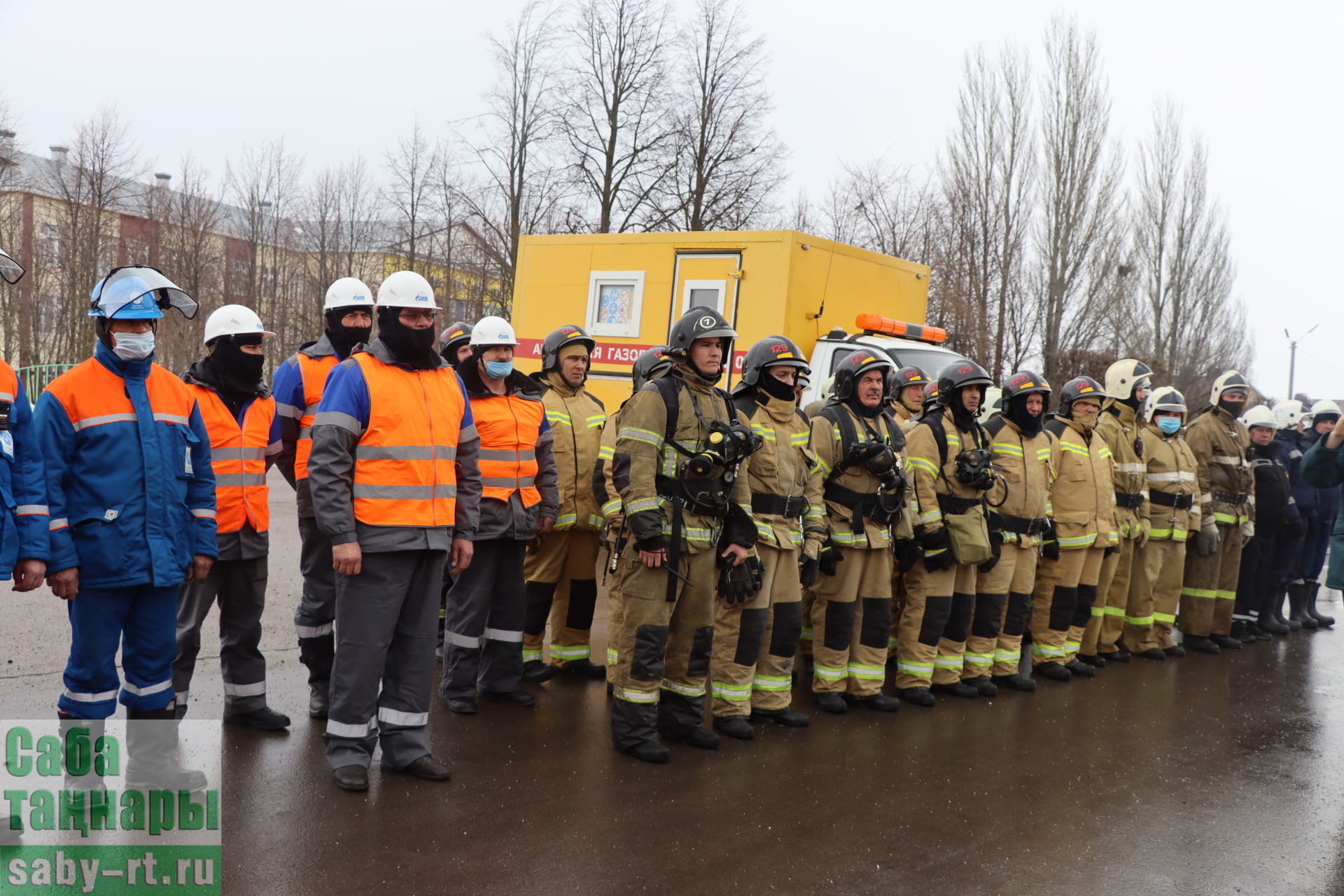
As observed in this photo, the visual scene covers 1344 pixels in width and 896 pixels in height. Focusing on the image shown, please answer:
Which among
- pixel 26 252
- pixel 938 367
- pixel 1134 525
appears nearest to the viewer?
pixel 1134 525

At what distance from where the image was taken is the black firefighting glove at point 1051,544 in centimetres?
801

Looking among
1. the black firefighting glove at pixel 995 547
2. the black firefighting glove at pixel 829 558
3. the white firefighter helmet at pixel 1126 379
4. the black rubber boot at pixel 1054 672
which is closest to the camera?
the black firefighting glove at pixel 829 558

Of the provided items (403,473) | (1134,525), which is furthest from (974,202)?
(403,473)

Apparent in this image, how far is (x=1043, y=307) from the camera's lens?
24.5 metres

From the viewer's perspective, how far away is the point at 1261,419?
10.7 m

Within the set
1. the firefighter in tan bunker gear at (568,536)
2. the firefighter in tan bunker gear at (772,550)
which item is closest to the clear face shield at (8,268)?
the firefighter in tan bunker gear at (568,536)

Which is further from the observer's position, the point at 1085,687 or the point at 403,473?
the point at 1085,687

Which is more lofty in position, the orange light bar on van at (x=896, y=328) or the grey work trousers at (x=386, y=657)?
the orange light bar on van at (x=896, y=328)

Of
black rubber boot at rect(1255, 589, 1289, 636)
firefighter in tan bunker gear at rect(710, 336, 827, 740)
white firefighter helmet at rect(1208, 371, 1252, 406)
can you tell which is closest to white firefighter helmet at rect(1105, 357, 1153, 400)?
white firefighter helmet at rect(1208, 371, 1252, 406)

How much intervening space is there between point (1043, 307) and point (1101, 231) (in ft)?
7.89

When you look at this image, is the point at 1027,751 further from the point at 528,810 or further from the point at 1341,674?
the point at 1341,674

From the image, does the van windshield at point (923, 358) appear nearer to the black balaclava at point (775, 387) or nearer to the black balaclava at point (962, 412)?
the black balaclava at point (962, 412)

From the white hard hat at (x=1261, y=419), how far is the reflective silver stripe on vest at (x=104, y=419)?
10451 mm

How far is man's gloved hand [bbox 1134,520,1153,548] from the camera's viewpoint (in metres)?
9.04
